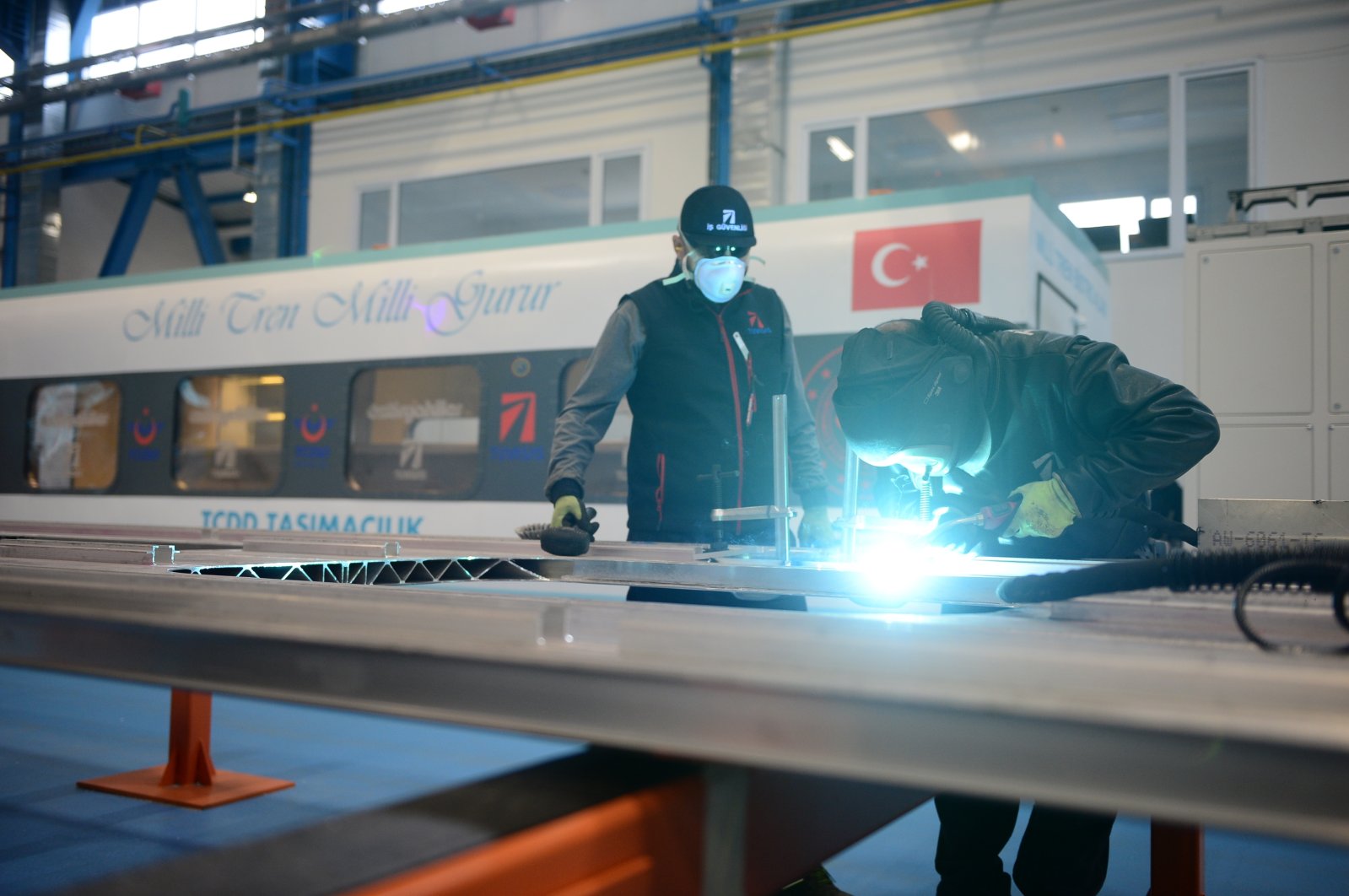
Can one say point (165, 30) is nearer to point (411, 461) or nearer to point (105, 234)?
point (105, 234)

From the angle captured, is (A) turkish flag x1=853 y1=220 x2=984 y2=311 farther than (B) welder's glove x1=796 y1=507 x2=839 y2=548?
A: Yes

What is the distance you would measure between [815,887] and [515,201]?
9.71 metres

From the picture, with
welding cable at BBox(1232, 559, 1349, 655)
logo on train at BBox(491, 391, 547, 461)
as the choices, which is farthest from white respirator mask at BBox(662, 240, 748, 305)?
logo on train at BBox(491, 391, 547, 461)

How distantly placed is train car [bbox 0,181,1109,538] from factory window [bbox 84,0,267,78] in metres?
5.11

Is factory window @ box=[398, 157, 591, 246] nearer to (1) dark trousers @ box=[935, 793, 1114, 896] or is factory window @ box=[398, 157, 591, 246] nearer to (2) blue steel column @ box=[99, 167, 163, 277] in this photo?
(2) blue steel column @ box=[99, 167, 163, 277]

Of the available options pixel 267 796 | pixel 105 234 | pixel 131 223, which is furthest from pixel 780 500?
pixel 105 234

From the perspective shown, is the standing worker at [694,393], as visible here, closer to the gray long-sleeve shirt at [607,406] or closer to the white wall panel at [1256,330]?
the gray long-sleeve shirt at [607,406]

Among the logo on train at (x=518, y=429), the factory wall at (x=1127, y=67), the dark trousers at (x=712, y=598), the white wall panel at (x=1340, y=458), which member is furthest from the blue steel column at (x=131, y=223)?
the white wall panel at (x=1340, y=458)

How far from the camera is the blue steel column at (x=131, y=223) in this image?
12508mm

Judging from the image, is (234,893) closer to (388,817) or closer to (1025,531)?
(388,817)

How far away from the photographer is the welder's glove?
2818mm

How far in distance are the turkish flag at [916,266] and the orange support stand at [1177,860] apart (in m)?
2.69

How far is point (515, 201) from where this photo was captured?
11102 millimetres

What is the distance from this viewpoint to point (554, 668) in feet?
2.88
